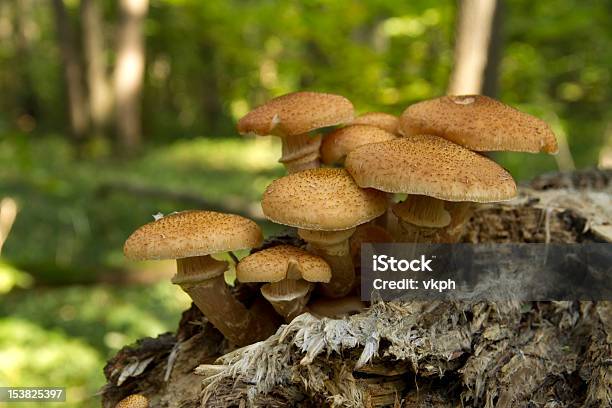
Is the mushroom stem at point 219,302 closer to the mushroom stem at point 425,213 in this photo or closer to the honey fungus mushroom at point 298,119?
the honey fungus mushroom at point 298,119

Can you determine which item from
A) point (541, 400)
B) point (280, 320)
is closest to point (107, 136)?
point (280, 320)

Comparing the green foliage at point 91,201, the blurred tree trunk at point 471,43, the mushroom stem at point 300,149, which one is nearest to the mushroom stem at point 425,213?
the mushroom stem at point 300,149

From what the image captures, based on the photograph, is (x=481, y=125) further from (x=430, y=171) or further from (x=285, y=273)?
(x=285, y=273)

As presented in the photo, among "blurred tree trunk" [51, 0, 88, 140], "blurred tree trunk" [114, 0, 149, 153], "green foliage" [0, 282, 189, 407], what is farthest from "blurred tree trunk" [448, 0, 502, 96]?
"blurred tree trunk" [51, 0, 88, 140]

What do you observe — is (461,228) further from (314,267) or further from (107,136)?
(107,136)

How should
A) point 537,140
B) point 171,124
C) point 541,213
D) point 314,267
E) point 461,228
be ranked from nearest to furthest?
point 314,267 < point 537,140 < point 461,228 < point 541,213 < point 171,124

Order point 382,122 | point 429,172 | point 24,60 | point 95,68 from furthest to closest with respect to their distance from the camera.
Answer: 1. point 24,60
2. point 95,68
3. point 382,122
4. point 429,172

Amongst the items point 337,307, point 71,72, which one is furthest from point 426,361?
point 71,72
